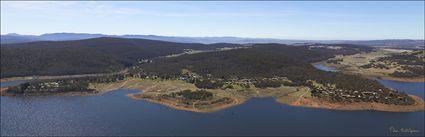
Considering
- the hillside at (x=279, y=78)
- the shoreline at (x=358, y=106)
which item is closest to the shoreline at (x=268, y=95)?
the shoreline at (x=358, y=106)

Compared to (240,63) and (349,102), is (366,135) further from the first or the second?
(240,63)

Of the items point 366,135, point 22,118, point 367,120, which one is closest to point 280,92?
point 367,120

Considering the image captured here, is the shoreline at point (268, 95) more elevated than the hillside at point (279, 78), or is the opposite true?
the hillside at point (279, 78)

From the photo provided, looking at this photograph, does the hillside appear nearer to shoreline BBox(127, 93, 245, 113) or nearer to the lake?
the lake

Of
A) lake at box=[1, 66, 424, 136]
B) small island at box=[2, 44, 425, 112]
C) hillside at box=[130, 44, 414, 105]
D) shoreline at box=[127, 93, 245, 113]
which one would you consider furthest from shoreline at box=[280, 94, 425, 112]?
shoreline at box=[127, 93, 245, 113]

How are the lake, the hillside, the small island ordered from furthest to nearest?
the hillside < the small island < the lake

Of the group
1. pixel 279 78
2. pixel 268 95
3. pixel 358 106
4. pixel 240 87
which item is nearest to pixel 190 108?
pixel 268 95

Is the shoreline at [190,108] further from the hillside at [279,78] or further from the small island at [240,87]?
the hillside at [279,78]

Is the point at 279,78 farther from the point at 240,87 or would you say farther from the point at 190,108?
the point at 190,108
